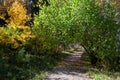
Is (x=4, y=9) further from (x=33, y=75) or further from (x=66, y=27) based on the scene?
(x=33, y=75)

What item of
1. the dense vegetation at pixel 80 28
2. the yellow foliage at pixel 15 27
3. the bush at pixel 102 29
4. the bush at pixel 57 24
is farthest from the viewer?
the bush at pixel 57 24

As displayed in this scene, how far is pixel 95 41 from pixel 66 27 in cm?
218

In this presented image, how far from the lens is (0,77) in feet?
44.7

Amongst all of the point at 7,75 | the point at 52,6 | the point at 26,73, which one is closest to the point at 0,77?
the point at 7,75

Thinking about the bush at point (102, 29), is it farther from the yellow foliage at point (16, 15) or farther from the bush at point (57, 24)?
the yellow foliage at point (16, 15)

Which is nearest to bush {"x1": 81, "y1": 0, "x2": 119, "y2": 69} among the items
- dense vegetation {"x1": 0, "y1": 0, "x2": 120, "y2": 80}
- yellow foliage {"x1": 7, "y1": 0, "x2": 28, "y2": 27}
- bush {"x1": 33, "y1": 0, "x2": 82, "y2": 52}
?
dense vegetation {"x1": 0, "y1": 0, "x2": 120, "y2": 80}

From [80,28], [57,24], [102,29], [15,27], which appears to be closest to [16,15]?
[15,27]

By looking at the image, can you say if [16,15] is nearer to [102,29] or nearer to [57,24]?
[57,24]

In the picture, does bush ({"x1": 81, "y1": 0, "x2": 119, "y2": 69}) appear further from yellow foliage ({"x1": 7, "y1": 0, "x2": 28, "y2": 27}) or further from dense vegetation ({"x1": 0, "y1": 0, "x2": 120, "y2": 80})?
yellow foliage ({"x1": 7, "y1": 0, "x2": 28, "y2": 27})

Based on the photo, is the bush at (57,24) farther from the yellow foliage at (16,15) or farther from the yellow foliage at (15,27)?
the yellow foliage at (16,15)

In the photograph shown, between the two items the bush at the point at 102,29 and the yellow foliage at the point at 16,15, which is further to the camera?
the bush at the point at 102,29

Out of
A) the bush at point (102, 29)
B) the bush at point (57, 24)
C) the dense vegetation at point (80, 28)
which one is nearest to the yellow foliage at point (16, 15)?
the dense vegetation at point (80, 28)

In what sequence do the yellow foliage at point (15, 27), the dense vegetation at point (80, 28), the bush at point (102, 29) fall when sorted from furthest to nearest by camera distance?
the bush at point (102, 29) < the dense vegetation at point (80, 28) < the yellow foliage at point (15, 27)

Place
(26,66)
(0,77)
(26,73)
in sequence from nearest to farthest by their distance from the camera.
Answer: (0,77), (26,73), (26,66)
